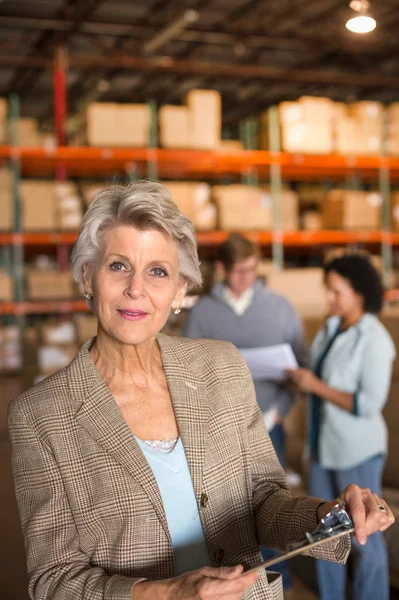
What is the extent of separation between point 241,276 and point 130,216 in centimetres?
218

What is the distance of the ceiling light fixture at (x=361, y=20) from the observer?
2775 mm

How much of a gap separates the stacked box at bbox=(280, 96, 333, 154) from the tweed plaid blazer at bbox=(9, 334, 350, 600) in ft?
20.0

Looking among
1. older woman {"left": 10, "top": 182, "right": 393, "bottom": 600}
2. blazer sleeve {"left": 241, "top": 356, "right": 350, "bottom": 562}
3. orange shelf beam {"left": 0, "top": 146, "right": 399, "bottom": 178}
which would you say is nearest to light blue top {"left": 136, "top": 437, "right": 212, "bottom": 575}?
older woman {"left": 10, "top": 182, "right": 393, "bottom": 600}

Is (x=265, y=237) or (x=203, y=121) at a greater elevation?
(x=203, y=121)

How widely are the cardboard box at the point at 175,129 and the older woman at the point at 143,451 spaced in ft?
18.2

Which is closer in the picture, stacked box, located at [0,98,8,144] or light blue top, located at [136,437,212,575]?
light blue top, located at [136,437,212,575]

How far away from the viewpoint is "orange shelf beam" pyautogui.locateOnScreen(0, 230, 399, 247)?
6891 mm

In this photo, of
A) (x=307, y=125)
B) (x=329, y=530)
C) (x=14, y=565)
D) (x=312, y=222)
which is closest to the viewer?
(x=329, y=530)

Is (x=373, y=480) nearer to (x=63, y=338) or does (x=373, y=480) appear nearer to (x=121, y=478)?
(x=121, y=478)

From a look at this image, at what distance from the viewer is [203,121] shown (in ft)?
23.1

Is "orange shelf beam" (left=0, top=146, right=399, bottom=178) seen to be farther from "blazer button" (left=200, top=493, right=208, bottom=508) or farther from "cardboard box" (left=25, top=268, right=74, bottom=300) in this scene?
"blazer button" (left=200, top=493, right=208, bottom=508)

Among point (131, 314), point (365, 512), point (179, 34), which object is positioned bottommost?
point (365, 512)

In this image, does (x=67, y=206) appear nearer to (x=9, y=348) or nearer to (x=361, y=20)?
(x=9, y=348)

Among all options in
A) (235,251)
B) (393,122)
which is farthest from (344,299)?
(393,122)
